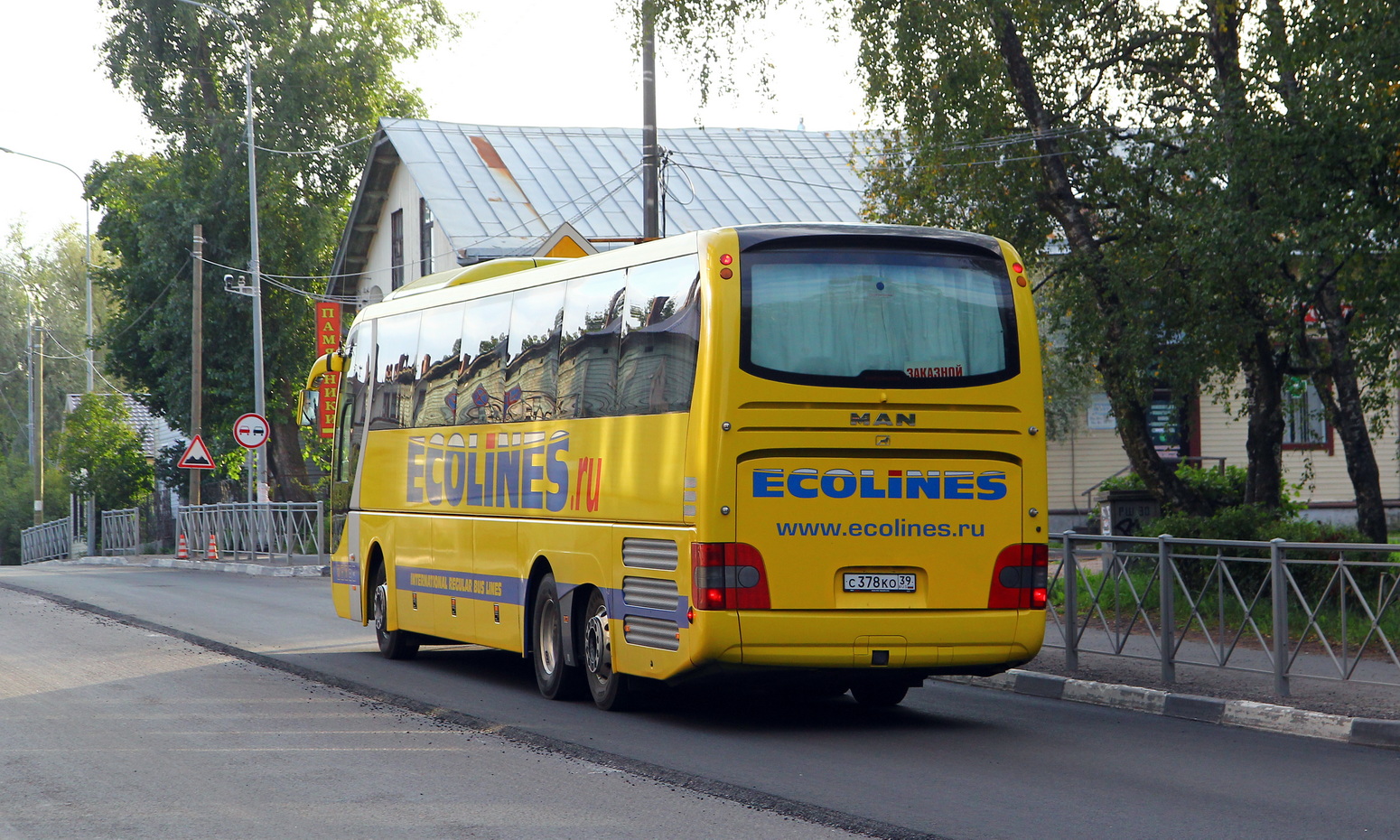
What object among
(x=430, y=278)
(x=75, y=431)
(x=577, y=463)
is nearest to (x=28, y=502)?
(x=75, y=431)

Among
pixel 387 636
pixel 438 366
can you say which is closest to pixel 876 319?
pixel 438 366

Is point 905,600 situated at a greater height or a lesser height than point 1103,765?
greater

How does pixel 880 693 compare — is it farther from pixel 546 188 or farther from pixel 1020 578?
pixel 546 188

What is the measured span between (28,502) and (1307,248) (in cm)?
6561

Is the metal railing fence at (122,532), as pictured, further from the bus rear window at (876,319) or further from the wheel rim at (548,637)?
the bus rear window at (876,319)

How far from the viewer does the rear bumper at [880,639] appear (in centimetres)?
1000

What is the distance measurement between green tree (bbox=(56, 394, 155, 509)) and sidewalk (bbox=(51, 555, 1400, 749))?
1921 inches

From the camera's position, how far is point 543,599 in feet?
40.5

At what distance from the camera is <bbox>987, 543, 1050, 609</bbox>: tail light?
1042 cm

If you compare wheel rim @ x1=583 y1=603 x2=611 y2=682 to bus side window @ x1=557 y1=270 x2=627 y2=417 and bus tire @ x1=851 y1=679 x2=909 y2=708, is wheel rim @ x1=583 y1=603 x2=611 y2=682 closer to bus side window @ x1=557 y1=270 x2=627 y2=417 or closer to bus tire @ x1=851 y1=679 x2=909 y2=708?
bus side window @ x1=557 y1=270 x2=627 y2=417

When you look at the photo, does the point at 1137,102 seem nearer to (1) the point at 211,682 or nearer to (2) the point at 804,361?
(2) the point at 804,361

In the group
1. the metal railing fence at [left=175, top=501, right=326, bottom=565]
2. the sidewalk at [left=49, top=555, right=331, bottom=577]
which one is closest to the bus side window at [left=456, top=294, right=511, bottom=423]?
the sidewalk at [left=49, top=555, right=331, bottom=577]

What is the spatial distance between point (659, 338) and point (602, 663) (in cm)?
242

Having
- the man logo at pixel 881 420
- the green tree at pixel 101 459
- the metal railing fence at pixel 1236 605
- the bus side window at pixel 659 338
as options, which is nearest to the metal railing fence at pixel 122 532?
the green tree at pixel 101 459
